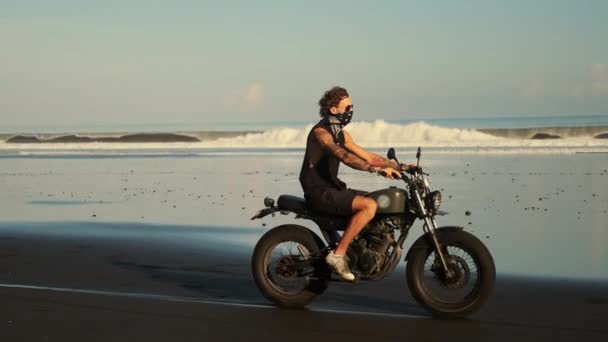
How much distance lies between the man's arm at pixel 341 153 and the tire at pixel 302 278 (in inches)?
32.2

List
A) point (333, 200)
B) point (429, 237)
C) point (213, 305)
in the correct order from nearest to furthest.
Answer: point (429, 237)
point (333, 200)
point (213, 305)

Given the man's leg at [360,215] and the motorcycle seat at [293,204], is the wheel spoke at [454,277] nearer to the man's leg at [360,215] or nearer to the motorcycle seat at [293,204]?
the man's leg at [360,215]

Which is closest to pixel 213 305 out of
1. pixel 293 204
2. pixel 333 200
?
pixel 293 204

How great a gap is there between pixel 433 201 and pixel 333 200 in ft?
2.72

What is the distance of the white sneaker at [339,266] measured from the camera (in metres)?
7.94

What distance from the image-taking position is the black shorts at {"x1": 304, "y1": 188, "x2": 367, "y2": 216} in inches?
313

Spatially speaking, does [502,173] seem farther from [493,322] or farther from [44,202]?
[493,322]

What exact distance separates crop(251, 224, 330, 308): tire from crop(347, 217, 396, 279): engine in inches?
15.3

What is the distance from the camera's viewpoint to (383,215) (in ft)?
26.2

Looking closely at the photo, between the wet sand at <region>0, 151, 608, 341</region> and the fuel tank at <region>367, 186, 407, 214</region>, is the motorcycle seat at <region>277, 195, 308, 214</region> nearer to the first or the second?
the fuel tank at <region>367, 186, 407, 214</region>

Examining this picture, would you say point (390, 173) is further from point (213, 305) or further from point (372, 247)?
point (213, 305)

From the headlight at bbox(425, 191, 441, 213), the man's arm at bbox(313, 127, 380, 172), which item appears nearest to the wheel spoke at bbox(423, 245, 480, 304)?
the headlight at bbox(425, 191, 441, 213)

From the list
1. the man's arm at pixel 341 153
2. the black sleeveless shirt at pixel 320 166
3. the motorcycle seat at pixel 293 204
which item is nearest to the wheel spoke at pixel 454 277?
the man's arm at pixel 341 153

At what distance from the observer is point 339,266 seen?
7.95 metres
